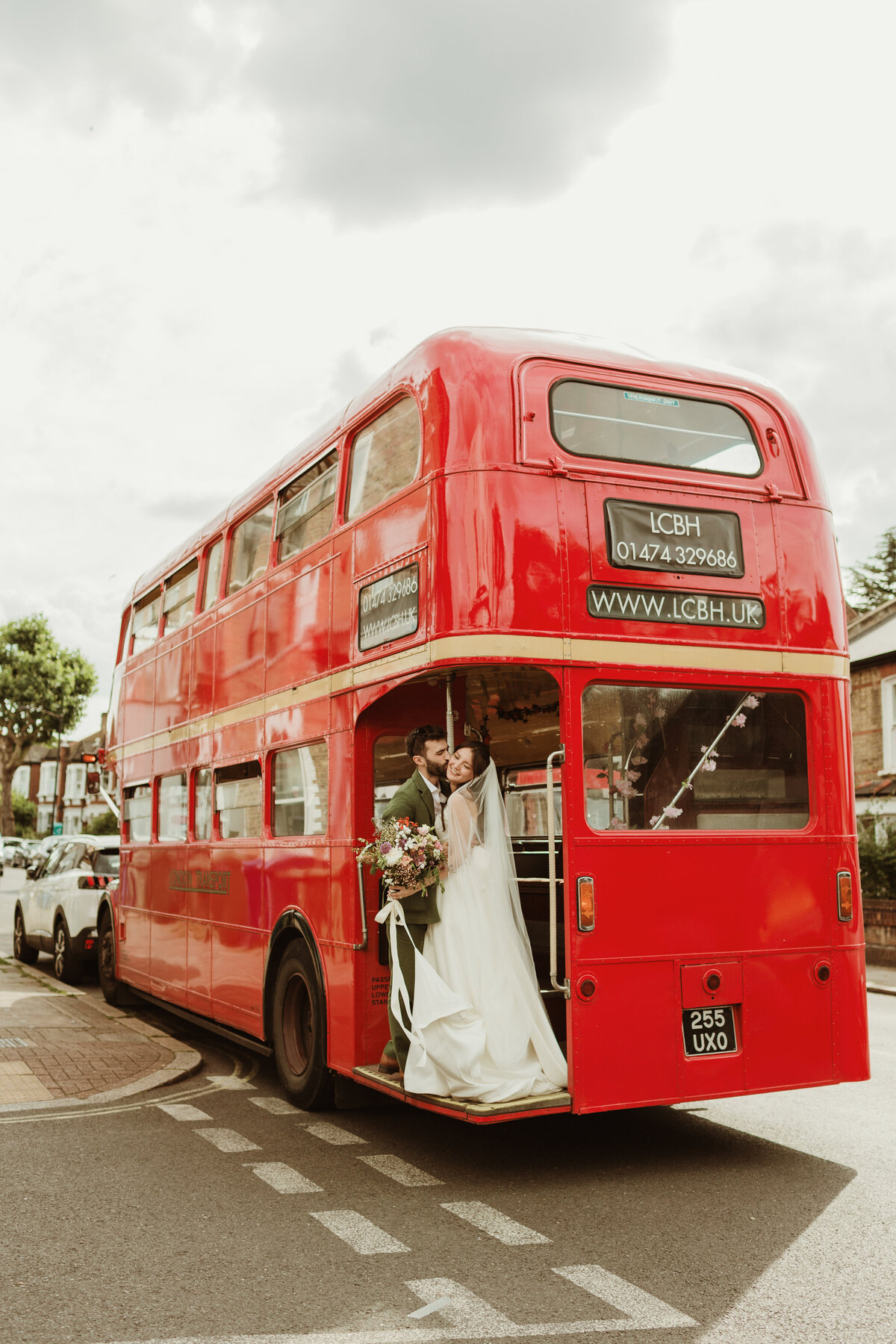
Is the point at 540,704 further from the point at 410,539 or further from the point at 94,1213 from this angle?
the point at 94,1213

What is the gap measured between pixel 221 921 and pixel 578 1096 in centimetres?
435

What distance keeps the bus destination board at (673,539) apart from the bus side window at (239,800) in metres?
3.50

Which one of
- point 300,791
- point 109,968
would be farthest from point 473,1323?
point 109,968

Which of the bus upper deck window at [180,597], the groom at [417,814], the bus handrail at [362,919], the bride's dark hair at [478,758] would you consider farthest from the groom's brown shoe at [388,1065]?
the bus upper deck window at [180,597]

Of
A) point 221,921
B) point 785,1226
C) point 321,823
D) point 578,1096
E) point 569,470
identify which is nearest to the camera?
point 785,1226

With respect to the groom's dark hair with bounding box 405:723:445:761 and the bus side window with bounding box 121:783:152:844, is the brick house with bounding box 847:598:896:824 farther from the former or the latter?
the groom's dark hair with bounding box 405:723:445:761

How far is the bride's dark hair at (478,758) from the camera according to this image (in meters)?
6.66

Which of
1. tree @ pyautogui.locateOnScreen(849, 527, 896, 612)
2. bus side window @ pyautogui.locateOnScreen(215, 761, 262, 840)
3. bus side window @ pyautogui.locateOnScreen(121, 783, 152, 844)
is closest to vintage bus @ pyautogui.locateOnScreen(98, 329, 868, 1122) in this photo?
bus side window @ pyautogui.locateOnScreen(215, 761, 262, 840)

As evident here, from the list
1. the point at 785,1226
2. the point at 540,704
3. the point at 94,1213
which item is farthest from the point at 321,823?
the point at 785,1226

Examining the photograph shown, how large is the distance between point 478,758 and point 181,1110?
3075 millimetres

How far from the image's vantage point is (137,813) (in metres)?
12.4

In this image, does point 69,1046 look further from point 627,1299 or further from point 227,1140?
point 627,1299

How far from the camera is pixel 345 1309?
425 cm

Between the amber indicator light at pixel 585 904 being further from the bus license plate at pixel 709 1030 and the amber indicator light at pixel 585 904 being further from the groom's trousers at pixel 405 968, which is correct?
the groom's trousers at pixel 405 968
